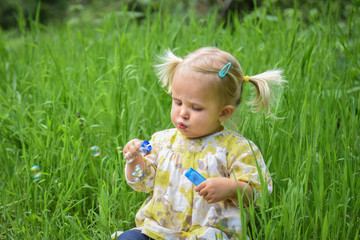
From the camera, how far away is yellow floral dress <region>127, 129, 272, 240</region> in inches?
66.9

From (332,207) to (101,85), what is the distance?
1.71 metres

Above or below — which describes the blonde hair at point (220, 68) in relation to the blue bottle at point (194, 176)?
above

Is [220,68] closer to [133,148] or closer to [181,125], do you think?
[181,125]

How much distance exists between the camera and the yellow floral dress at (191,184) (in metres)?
1.70

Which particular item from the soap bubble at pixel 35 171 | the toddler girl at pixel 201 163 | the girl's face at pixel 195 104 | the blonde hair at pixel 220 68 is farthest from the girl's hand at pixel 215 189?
the soap bubble at pixel 35 171

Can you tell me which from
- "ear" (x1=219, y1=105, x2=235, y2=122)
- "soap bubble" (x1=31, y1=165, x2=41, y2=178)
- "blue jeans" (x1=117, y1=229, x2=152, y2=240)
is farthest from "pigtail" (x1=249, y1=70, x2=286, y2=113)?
"soap bubble" (x1=31, y1=165, x2=41, y2=178)

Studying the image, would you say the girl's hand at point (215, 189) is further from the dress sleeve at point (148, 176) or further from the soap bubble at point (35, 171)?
the soap bubble at point (35, 171)

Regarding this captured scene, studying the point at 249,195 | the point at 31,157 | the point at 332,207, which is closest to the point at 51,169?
the point at 31,157

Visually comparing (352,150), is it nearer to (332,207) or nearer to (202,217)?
(332,207)

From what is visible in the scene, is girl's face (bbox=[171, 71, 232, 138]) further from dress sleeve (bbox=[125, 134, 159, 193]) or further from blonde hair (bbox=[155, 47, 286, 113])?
dress sleeve (bbox=[125, 134, 159, 193])

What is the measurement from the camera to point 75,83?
9.43ft

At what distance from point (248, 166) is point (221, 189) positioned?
157 millimetres

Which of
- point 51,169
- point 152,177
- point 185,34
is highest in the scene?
point 185,34

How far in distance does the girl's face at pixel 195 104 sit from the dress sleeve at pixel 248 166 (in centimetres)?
15
